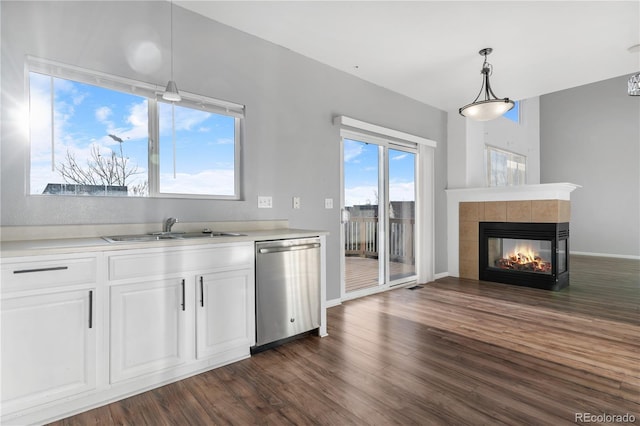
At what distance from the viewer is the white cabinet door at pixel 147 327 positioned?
189cm

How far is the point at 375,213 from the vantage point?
451 cm

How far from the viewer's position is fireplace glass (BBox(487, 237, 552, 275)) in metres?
4.64

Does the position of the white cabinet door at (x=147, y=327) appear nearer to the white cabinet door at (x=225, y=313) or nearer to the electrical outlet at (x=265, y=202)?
the white cabinet door at (x=225, y=313)

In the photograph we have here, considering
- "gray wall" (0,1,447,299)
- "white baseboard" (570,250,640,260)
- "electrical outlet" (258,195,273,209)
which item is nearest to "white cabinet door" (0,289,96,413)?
"gray wall" (0,1,447,299)

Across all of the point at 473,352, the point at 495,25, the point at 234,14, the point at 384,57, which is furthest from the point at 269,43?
the point at 473,352

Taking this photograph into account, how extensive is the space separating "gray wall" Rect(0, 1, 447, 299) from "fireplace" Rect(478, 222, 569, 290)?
7.32 ft

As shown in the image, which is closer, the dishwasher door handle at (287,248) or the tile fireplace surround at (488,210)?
the dishwasher door handle at (287,248)

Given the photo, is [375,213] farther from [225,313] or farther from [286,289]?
[225,313]

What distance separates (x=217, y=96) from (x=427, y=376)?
2.76 metres

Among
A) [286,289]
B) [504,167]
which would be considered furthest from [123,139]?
[504,167]

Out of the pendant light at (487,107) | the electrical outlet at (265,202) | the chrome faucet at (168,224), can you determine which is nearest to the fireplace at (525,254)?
the pendant light at (487,107)

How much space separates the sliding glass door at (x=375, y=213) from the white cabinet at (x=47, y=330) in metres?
2.70

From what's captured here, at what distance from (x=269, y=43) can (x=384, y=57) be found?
1.27 meters

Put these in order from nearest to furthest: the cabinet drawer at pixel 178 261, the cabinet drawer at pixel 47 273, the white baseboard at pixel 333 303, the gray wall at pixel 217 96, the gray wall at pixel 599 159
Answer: the cabinet drawer at pixel 47 273 → the cabinet drawer at pixel 178 261 → the gray wall at pixel 217 96 → the white baseboard at pixel 333 303 → the gray wall at pixel 599 159
